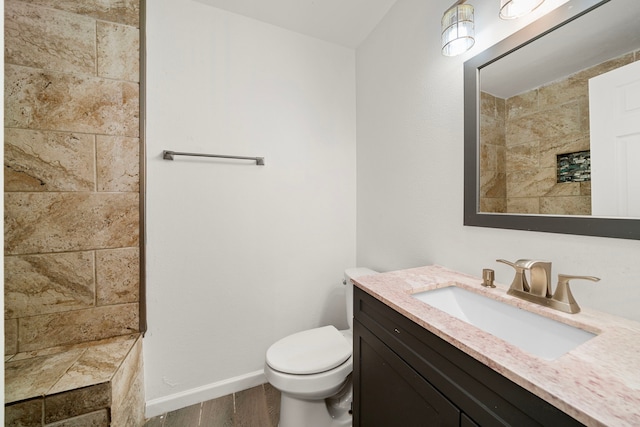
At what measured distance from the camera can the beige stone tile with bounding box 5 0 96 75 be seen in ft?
3.63

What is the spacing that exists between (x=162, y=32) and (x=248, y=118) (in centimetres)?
64

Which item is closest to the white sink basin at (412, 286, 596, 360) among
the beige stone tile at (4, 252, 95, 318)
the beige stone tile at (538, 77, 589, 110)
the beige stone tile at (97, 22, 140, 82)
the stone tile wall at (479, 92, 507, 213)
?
the stone tile wall at (479, 92, 507, 213)

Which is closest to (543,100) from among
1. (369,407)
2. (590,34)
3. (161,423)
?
(590,34)

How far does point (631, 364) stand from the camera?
46 cm

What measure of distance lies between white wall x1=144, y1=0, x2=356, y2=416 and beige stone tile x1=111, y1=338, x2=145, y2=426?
0.26ft

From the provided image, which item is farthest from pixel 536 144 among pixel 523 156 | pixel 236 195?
pixel 236 195

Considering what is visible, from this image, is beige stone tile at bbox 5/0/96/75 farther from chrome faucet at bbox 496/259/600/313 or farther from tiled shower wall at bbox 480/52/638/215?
chrome faucet at bbox 496/259/600/313

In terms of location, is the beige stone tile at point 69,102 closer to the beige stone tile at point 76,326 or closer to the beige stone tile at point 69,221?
the beige stone tile at point 69,221

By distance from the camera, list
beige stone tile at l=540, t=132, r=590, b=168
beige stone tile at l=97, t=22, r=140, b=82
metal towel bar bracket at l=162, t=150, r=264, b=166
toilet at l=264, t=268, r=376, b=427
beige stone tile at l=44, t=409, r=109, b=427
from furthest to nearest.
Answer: metal towel bar bracket at l=162, t=150, r=264, b=166 < beige stone tile at l=97, t=22, r=140, b=82 < toilet at l=264, t=268, r=376, b=427 < beige stone tile at l=44, t=409, r=109, b=427 < beige stone tile at l=540, t=132, r=590, b=168

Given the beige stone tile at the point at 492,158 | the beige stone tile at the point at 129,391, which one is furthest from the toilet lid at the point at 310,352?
the beige stone tile at the point at 492,158

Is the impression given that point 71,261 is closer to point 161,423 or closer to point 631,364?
point 161,423

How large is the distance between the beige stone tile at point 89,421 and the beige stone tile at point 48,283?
0.50 meters

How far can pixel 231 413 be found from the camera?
4.49 feet

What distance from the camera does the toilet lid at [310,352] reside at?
112 cm
